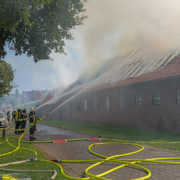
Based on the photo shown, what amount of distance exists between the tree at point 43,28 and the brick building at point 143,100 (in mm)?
4824

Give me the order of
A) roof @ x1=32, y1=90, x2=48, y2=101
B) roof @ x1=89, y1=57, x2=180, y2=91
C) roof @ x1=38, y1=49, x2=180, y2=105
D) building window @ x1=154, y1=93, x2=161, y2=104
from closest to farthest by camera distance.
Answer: roof @ x1=89, y1=57, x2=180, y2=91, roof @ x1=38, y1=49, x2=180, y2=105, building window @ x1=154, y1=93, x2=161, y2=104, roof @ x1=32, y1=90, x2=48, y2=101

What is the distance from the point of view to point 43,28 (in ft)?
36.3

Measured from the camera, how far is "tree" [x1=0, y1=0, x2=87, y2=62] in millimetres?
10367

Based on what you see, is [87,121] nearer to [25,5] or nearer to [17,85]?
[17,85]

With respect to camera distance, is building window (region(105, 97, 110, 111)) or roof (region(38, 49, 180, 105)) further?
building window (region(105, 97, 110, 111))

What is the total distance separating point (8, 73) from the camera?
23547mm

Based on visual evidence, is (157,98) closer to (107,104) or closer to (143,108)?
(143,108)

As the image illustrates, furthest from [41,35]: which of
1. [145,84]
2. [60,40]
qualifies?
[145,84]

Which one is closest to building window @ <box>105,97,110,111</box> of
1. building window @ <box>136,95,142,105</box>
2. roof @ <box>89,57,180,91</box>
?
building window @ <box>136,95,142,105</box>

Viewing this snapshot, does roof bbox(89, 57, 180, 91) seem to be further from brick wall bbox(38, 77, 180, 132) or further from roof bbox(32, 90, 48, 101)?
roof bbox(32, 90, 48, 101)

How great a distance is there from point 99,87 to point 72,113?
808cm

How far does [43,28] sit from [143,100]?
8.06m

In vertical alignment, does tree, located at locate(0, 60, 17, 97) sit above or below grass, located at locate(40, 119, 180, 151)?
above

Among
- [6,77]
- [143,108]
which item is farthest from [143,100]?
[6,77]
